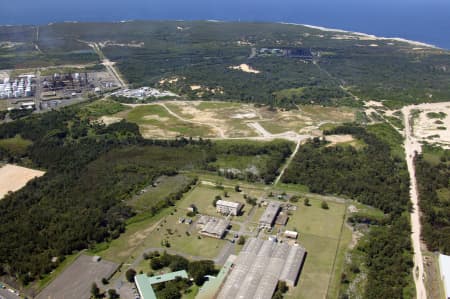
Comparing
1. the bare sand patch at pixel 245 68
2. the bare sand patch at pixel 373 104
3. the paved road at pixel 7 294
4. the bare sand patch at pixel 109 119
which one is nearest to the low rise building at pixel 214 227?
the paved road at pixel 7 294

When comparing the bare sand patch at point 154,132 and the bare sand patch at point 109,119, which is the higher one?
the bare sand patch at point 109,119

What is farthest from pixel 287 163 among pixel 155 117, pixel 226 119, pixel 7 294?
pixel 7 294

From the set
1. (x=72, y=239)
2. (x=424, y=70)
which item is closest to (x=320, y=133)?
(x=72, y=239)

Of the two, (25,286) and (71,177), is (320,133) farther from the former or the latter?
(25,286)

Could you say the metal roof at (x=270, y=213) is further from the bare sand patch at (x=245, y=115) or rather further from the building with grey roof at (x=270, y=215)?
the bare sand patch at (x=245, y=115)

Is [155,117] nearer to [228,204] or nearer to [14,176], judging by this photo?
[14,176]

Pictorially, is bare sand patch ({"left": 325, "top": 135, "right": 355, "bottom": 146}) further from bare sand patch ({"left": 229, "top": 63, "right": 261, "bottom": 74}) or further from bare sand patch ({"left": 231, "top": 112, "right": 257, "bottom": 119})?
bare sand patch ({"left": 229, "top": 63, "right": 261, "bottom": 74})

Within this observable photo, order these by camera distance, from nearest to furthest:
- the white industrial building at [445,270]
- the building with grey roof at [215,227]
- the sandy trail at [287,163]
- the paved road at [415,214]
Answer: the white industrial building at [445,270] < the paved road at [415,214] < the building with grey roof at [215,227] < the sandy trail at [287,163]
